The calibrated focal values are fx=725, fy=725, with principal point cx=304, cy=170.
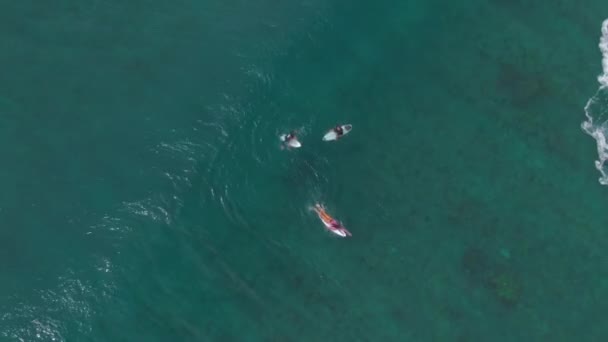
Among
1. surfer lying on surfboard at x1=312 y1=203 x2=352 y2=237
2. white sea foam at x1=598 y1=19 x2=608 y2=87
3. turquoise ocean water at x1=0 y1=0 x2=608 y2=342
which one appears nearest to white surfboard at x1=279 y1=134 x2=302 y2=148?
turquoise ocean water at x1=0 y1=0 x2=608 y2=342

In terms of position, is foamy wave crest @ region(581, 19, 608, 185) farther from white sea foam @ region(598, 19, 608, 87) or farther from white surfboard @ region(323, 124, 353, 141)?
white surfboard @ region(323, 124, 353, 141)

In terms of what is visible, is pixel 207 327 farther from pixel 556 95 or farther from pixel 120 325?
pixel 556 95

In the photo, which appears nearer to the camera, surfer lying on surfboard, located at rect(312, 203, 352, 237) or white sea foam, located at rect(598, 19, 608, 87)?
surfer lying on surfboard, located at rect(312, 203, 352, 237)

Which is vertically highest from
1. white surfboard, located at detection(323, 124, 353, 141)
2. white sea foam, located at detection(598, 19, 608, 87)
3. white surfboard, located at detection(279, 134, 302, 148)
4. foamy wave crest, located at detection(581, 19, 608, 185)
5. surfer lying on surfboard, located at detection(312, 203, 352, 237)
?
white sea foam, located at detection(598, 19, 608, 87)

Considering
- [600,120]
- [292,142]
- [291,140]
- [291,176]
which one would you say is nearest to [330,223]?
[291,176]

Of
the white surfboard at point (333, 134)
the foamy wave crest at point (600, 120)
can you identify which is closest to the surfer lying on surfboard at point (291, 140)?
the white surfboard at point (333, 134)

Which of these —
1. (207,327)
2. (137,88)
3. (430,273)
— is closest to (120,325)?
(207,327)

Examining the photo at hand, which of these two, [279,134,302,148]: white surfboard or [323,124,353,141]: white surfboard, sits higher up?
[323,124,353,141]: white surfboard
